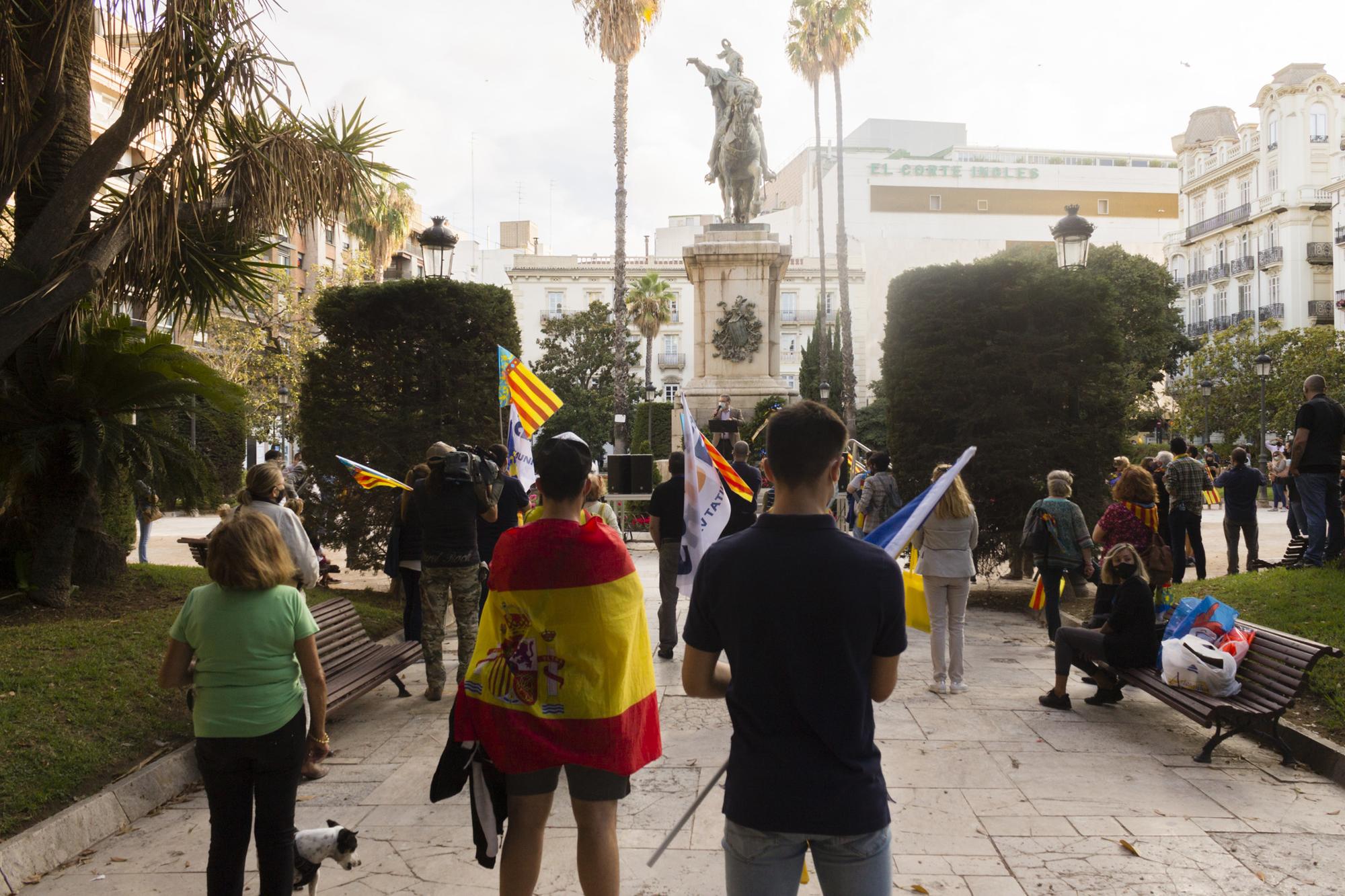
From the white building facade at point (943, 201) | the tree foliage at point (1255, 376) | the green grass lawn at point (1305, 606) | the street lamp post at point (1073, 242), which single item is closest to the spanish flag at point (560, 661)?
the green grass lawn at point (1305, 606)

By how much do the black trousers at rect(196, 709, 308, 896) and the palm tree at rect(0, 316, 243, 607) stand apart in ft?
18.5

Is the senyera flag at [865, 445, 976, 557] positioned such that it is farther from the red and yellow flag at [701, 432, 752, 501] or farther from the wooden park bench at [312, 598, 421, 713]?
the red and yellow flag at [701, 432, 752, 501]

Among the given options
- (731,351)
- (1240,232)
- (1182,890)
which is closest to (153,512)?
(1182,890)

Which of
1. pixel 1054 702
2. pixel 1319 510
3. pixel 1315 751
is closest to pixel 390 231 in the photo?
pixel 1319 510

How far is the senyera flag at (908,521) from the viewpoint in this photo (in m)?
3.91

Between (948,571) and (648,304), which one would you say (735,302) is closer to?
(948,571)

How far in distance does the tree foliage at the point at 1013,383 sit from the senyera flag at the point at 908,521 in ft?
27.2

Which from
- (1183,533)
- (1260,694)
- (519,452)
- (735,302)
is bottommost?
(1260,694)

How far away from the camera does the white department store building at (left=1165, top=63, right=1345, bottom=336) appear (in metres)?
54.6

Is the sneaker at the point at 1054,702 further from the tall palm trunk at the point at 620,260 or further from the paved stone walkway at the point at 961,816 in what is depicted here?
the tall palm trunk at the point at 620,260

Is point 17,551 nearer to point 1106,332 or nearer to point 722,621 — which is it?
point 722,621

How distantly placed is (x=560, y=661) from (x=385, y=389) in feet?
32.6

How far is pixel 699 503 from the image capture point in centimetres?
704

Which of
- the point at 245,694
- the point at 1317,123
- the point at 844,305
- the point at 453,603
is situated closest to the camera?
the point at 245,694
